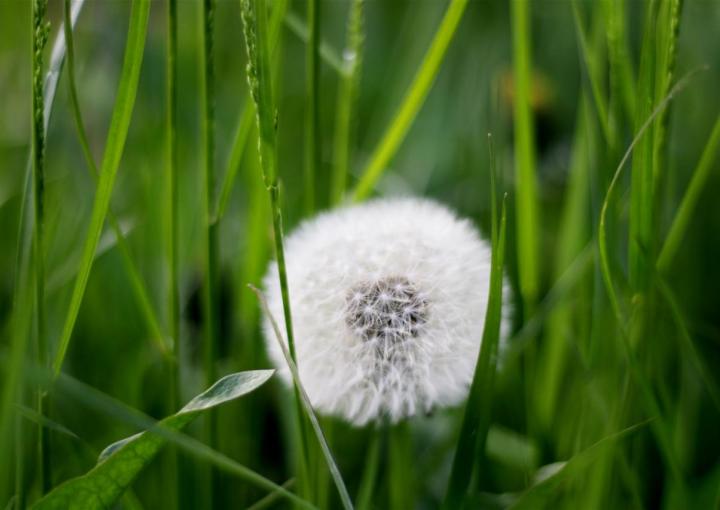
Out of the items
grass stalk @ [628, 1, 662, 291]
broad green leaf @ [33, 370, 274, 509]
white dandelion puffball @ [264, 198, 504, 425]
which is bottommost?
broad green leaf @ [33, 370, 274, 509]

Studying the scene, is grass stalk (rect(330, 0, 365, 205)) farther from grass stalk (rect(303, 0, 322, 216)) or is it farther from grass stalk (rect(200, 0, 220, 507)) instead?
grass stalk (rect(200, 0, 220, 507))

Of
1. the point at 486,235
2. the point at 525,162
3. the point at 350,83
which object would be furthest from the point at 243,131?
the point at 486,235

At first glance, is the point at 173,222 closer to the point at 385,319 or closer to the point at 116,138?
the point at 116,138

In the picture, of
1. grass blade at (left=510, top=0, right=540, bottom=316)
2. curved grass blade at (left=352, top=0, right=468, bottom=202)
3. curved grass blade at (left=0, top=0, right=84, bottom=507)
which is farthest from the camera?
grass blade at (left=510, top=0, right=540, bottom=316)

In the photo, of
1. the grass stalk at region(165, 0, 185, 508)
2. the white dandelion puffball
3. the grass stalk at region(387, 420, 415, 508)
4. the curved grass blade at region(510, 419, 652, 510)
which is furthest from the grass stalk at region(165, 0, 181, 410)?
the curved grass blade at region(510, 419, 652, 510)

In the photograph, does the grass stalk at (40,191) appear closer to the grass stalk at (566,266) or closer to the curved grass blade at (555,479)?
the curved grass blade at (555,479)

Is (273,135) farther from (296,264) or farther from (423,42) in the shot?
(423,42)
